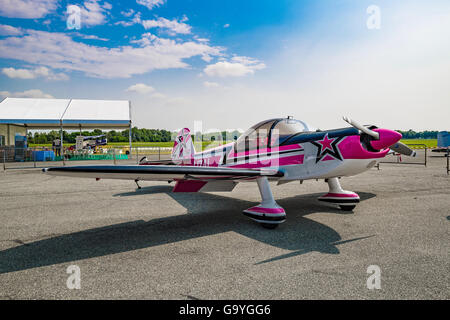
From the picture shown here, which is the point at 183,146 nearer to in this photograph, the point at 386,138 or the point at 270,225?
the point at 270,225

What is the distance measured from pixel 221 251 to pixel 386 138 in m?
3.35

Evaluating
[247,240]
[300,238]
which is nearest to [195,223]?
[247,240]

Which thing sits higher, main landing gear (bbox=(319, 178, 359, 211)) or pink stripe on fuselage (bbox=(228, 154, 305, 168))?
pink stripe on fuselage (bbox=(228, 154, 305, 168))

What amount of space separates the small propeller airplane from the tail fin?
2.63 m

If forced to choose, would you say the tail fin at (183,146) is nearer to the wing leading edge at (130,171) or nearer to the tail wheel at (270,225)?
the wing leading edge at (130,171)

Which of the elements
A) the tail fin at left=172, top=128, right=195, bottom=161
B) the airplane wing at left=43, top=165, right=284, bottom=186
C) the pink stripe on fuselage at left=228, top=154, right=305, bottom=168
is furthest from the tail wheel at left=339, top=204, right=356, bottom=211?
the tail fin at left=172, top=128, right=195, bottom=161

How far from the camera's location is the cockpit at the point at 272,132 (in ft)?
18.0

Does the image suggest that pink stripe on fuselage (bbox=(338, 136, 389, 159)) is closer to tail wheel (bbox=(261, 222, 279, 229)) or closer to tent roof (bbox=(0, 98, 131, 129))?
tail wheel (bbox=(261, 222, 279, 229))

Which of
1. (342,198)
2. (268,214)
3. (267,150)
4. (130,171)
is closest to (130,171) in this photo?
(130,171)

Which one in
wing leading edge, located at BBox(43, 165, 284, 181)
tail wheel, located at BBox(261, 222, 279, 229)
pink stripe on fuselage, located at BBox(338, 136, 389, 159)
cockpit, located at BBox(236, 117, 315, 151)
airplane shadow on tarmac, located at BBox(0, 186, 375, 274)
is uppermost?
cockpit, located at BBox(236, 117, 315, 151)

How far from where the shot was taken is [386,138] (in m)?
4.36

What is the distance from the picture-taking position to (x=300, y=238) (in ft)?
13.3

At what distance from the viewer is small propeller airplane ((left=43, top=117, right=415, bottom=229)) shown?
3.98 m

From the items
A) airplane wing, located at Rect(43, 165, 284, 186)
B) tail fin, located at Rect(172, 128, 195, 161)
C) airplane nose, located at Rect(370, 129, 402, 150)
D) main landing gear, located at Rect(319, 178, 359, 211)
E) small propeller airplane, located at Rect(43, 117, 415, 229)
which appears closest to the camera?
airplane wing, located at Rect(43, 165, 284, 186)
